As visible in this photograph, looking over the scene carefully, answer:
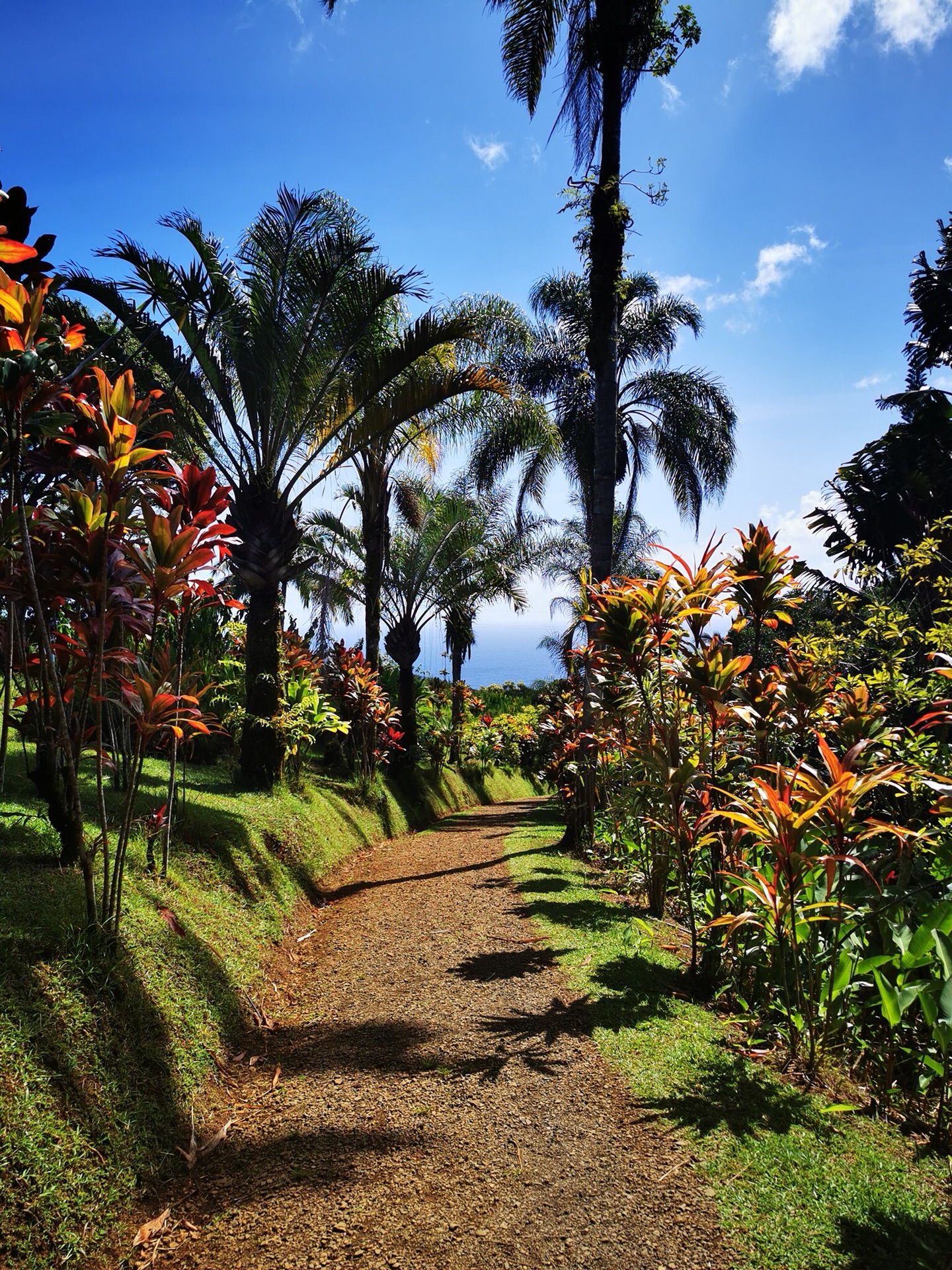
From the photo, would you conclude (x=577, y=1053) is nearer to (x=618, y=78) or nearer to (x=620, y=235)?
(x=620, y=235)

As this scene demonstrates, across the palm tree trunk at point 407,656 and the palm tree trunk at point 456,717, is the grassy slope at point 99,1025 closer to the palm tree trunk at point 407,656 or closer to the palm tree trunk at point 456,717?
the palm tree trunk at point 407,656

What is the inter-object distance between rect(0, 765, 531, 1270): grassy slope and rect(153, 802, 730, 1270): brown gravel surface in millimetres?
212

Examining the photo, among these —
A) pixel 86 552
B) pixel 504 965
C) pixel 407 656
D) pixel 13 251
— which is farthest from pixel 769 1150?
pixel 407 656

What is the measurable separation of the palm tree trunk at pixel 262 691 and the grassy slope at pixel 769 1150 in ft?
14.2

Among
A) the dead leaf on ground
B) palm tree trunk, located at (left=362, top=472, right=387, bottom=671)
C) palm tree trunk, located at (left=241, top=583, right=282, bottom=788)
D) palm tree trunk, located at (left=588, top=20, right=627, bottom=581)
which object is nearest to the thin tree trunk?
the dead leaf on ground

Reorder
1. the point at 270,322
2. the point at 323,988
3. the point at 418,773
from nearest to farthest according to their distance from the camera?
the point at 323,988, the point at 270,322, the point at 418,773

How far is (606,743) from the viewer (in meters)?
5.99

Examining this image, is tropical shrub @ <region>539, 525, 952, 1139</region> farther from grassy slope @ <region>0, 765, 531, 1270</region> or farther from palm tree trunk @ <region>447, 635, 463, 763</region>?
palm tree trunk @ <region>447, 635, 463, 763</region>

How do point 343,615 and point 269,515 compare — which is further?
point 343,615

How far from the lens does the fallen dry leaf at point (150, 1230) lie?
2090 millimetres

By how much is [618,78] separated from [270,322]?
5.22 meters

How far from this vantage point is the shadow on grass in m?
1.85

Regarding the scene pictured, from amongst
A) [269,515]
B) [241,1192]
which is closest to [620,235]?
[269,515]

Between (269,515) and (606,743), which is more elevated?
(269,515)
